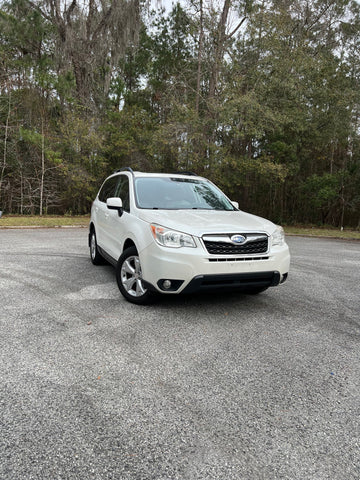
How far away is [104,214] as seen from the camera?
613cm

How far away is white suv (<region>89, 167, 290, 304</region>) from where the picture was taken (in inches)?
157

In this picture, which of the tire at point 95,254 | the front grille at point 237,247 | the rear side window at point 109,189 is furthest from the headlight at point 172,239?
the tire at point 95,254

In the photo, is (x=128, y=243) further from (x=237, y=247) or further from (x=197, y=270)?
(x=237, y=247)

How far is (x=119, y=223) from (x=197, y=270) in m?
1.74

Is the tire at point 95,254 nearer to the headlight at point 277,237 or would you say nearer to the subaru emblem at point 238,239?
the subaru emblem at point 238,239

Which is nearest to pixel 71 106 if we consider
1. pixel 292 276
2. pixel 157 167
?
pixel 157 167

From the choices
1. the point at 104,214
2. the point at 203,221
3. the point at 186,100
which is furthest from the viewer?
the point at 186,100

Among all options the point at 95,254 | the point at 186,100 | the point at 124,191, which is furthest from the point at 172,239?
the point at 186,100

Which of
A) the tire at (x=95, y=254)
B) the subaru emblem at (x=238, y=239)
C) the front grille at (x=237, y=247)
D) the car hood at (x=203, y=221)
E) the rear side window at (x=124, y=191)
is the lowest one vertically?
the tire at (x=95, y=254)

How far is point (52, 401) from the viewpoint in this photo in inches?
96.4

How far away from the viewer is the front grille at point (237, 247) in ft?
13.3

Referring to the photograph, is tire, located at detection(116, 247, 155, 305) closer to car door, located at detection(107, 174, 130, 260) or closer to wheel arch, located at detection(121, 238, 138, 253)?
wheel arch, located at detection(121, 238, 138, 253)

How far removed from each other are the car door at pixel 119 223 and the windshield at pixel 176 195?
0.79ft

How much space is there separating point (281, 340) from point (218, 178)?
1759cm
